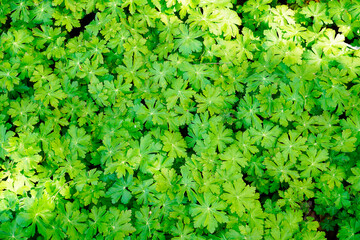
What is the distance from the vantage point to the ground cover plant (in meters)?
3.28

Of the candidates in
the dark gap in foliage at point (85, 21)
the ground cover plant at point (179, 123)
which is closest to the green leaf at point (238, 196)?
the ground cover plant at point (179, 123)

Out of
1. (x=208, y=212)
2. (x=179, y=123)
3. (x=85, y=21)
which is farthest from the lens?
(x=85, y=21)

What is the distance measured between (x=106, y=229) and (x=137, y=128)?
3.99 feet

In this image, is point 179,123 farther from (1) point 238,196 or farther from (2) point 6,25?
(2) point 6,25

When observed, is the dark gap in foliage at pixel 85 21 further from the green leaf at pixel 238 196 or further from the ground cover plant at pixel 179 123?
the green leaf at pixel 238 196

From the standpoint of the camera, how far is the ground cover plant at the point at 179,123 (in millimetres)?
3281

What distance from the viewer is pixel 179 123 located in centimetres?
366

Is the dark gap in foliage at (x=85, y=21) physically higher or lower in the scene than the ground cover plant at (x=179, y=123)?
higher

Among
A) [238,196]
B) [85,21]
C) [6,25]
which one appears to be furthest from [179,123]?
[6,25]

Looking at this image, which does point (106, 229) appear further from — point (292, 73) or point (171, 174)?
point (292, 73)

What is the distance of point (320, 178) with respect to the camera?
350 centimetres

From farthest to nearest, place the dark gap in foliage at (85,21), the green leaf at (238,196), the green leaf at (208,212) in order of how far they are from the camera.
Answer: the dark gap in foliage at (85,21)
the green leaf at (238,196)
the green leaf at (208,212)

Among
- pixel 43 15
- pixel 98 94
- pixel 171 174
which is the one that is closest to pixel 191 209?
pixel 171 174

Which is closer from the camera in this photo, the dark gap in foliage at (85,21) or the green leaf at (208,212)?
the green leaf at (208,212)
